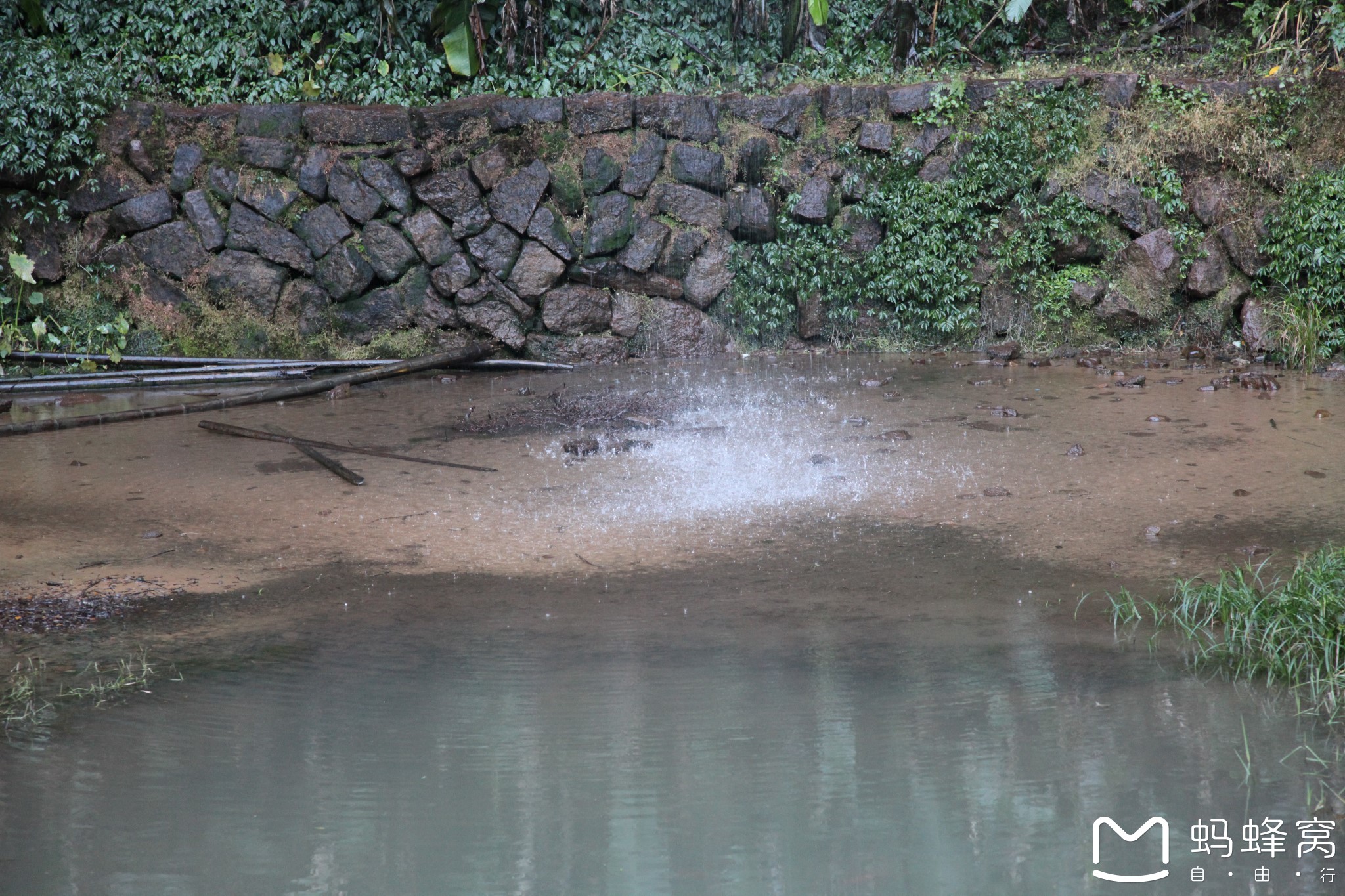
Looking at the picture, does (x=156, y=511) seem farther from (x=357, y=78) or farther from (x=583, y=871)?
(x=357, y=78)

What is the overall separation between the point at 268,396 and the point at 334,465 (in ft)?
7.87

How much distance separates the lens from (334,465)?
613cm

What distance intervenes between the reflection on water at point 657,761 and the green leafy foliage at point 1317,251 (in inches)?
245

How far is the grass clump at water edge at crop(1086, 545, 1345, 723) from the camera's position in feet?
10.9

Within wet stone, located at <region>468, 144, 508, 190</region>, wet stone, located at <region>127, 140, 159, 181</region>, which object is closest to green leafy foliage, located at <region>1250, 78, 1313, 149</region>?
wet stone, located at <region>468, 144, 508, 190</region>

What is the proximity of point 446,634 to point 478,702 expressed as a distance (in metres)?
0.65

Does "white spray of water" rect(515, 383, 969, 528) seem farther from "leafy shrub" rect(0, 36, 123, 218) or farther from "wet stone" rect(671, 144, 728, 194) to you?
"leafy shrub" rect(0, 36, 123, 218)

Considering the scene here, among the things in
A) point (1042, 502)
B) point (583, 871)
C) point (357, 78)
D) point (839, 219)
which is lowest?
point (583, 871)

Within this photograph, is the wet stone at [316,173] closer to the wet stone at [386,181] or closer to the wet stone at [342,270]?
the wet stone at [386,181]

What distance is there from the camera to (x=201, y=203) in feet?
31.8

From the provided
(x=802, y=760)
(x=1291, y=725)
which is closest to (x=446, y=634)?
(x=802, y=760)

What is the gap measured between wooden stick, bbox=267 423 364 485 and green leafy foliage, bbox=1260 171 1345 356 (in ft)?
23.8

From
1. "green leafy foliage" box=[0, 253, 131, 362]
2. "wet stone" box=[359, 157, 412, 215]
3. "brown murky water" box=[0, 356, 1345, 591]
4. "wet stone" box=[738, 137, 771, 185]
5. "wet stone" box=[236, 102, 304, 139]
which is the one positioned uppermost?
"wet stone" box=[236, 102, 304, 139]

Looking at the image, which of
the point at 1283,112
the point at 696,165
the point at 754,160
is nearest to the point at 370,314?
the point at 696,165
